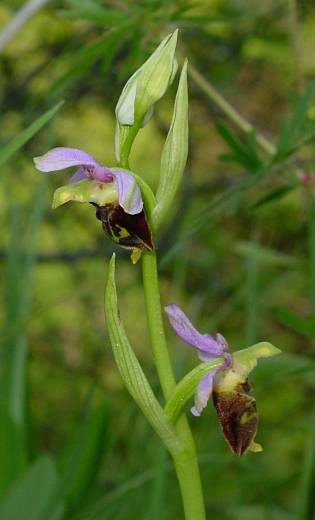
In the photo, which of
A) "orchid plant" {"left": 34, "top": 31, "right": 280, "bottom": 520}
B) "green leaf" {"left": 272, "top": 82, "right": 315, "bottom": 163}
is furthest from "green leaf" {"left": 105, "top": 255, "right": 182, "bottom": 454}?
"green leaf" {"left": 272, "top": 82, "right": 315, "bottom": 163}

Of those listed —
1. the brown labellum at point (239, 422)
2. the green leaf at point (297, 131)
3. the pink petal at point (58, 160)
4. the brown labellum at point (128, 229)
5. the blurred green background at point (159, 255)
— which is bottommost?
the blurred green background at point (159, 255)

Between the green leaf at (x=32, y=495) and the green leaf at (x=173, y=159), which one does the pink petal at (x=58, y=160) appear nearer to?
the green leaf at (x=173, y=159)

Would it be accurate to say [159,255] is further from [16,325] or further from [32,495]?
[32,495]

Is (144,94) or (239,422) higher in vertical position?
(144,94)

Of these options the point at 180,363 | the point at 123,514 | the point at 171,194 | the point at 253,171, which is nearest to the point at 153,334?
the point at 171,194

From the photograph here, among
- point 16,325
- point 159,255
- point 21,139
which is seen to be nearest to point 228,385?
point 21,139

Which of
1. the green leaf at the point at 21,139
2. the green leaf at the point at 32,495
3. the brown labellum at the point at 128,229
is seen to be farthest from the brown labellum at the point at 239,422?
the green leaf at the point at 32,495
